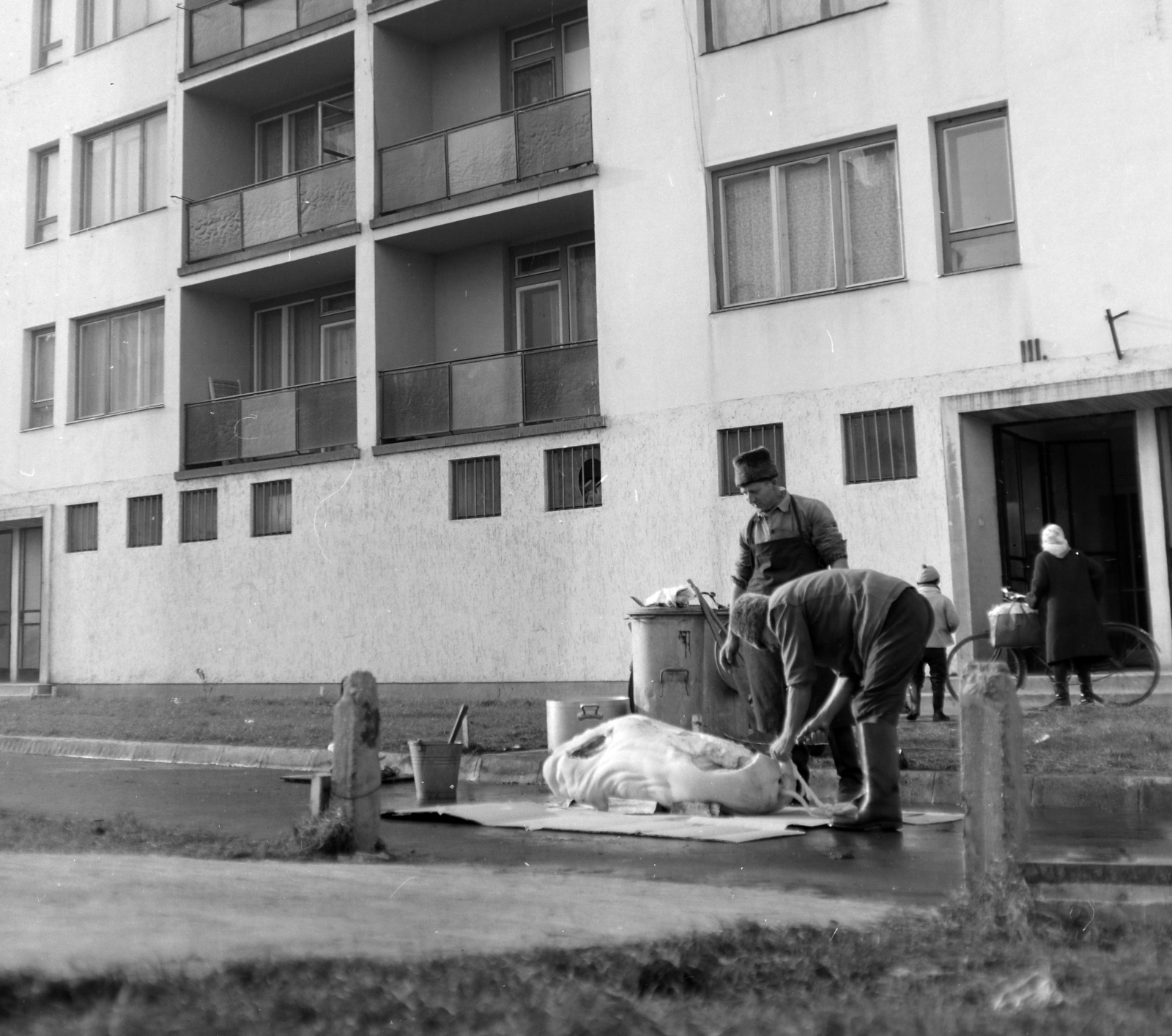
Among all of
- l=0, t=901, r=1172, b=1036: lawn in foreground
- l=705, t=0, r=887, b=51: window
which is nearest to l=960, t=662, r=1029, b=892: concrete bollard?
l=0, t=901, r=1172, b=1036: lawn in foreground

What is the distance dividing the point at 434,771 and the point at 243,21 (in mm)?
17420

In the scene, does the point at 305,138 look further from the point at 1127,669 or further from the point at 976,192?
the point at 1127,669

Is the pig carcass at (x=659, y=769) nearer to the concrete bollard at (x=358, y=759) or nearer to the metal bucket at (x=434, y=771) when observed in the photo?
the metal bucket at (x=434, y=771)

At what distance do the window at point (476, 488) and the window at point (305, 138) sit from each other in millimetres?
5976

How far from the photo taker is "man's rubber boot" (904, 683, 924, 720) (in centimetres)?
1470

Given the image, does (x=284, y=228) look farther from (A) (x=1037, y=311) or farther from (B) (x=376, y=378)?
(A) (x=1037, y=311)

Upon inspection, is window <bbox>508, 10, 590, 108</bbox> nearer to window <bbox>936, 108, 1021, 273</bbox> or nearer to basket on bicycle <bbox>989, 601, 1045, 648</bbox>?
window <bbox>936, 108, 1021, 273</bbox>

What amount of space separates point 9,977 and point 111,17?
25616mm

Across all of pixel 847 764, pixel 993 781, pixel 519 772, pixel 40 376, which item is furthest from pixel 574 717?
pixel 40 376

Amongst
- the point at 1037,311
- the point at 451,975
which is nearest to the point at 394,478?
the point at 1037,311

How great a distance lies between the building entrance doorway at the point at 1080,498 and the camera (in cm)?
1767

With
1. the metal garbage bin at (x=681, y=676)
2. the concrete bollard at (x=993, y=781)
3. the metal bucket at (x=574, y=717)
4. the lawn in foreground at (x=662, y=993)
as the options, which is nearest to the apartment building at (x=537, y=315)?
the metal garbage bin at (x=681, y=676)

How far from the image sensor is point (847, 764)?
349 inches

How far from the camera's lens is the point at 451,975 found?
11.8 feet
